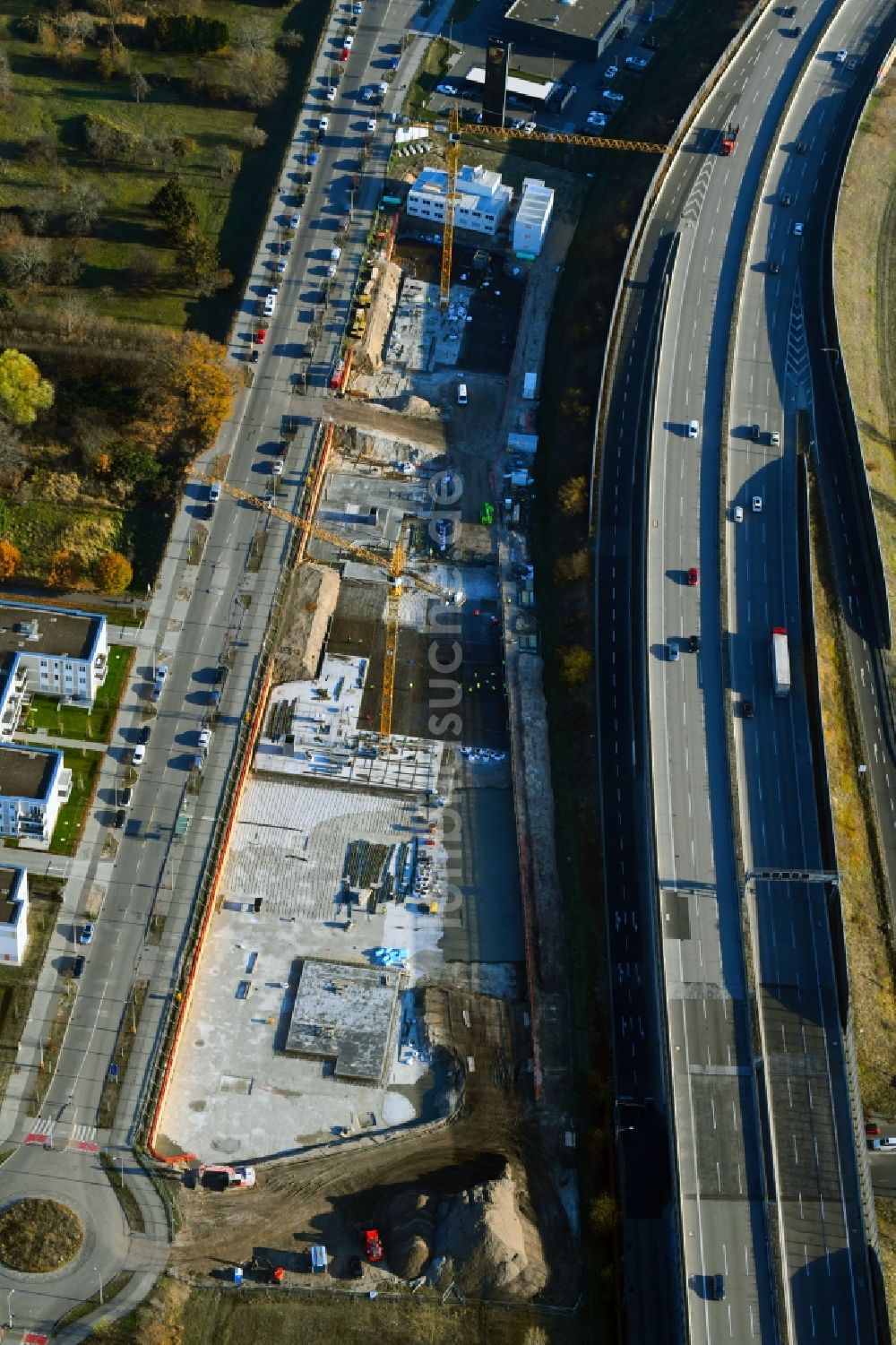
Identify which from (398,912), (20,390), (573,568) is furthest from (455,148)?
(398,912)

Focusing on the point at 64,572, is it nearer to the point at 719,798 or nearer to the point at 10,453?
Answer: the point at 10,453

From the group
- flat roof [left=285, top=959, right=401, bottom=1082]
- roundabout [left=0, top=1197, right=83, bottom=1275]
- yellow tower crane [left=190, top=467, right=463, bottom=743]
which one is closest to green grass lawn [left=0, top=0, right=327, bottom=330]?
yellow tower crane [left=190, top=467, right=463, bottom=743]

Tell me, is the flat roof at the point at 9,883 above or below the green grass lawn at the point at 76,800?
below

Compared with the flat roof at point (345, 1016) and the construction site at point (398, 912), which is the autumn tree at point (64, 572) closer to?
the construction site at point (398, 912)

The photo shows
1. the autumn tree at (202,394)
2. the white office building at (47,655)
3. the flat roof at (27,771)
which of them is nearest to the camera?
the flat roof at (27,771)

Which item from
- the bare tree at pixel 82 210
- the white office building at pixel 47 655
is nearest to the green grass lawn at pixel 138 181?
the bare tree at pixel 82 210

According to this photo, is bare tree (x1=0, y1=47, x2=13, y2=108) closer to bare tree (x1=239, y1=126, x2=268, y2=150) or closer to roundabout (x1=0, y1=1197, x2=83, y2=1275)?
bare tree (x1=239, y1=126, x2=268, y2=150)

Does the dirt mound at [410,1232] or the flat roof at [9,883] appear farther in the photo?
the flat roof at [9,883]
